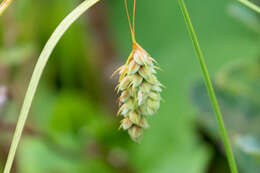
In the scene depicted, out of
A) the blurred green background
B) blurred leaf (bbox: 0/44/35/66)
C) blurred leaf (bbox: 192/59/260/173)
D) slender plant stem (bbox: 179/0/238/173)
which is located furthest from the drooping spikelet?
blurred leaf (bbox: 0/44/35/66)

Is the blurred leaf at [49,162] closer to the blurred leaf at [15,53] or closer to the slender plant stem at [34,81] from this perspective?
the blurred leaf at [15,53]

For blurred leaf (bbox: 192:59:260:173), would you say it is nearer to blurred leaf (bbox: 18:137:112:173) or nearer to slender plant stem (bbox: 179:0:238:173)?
blurred leaf (bbox: 18:137:112:173)

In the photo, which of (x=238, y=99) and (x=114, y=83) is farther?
(x=114, y=83)

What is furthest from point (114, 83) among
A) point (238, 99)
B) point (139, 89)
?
point (139, 89)

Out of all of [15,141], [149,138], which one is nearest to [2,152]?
[149,138]

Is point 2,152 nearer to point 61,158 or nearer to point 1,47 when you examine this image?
point 61,158

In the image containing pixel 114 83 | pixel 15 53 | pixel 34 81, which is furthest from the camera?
pixel 114 83

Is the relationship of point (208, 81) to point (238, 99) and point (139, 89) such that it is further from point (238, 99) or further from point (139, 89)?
point (238, 99)
